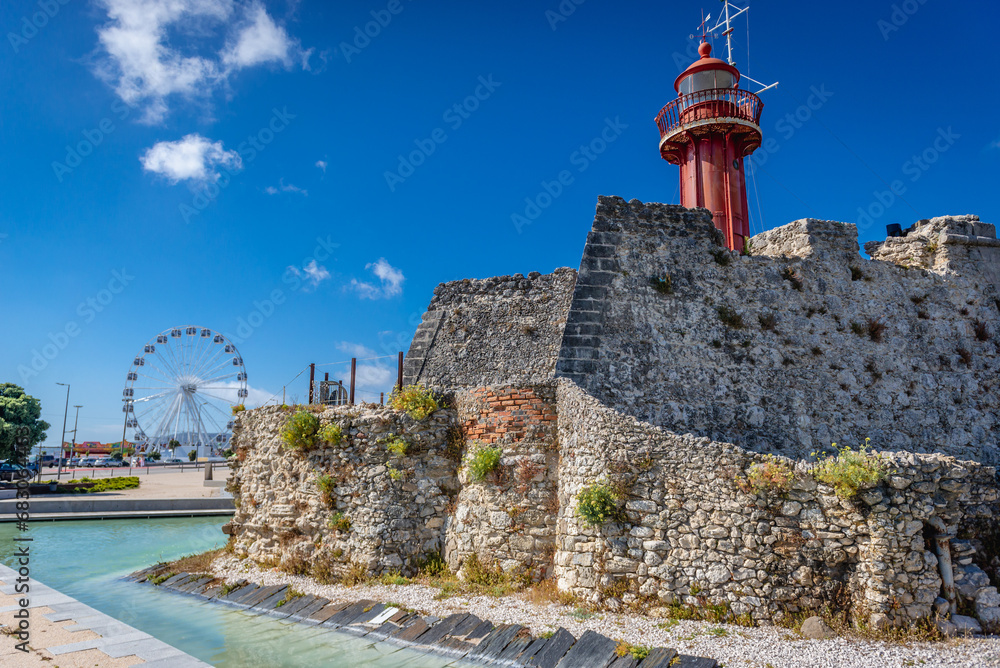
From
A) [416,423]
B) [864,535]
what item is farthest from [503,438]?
[864,535]

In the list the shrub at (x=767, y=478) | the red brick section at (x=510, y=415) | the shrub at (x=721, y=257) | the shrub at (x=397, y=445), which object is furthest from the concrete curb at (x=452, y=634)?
the shrub at (x=721, y=257)

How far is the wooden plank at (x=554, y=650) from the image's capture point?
741cm

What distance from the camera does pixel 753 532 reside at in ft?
25.2

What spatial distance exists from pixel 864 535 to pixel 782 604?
132 centimetres

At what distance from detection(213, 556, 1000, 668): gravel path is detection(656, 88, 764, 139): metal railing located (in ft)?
48.8

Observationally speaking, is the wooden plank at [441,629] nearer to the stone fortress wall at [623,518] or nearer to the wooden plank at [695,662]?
the stone fortress wall at [623,518]

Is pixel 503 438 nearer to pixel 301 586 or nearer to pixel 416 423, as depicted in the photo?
pixel 416 423

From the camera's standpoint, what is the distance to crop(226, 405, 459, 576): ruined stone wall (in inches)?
424

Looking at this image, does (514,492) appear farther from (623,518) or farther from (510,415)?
(623,518)

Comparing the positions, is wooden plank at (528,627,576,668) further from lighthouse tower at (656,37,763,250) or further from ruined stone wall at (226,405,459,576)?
lighthouse tower at (656,37,763,250)

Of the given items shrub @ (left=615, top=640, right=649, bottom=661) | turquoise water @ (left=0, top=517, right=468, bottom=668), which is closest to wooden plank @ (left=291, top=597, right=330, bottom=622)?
turquoise water @ (left=0, top=517, right=468, bottom=668)

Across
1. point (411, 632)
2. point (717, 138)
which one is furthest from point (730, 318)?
point (717, 138)

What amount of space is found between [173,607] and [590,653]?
835 centimetres

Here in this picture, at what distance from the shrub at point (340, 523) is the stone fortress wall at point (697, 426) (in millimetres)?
137
